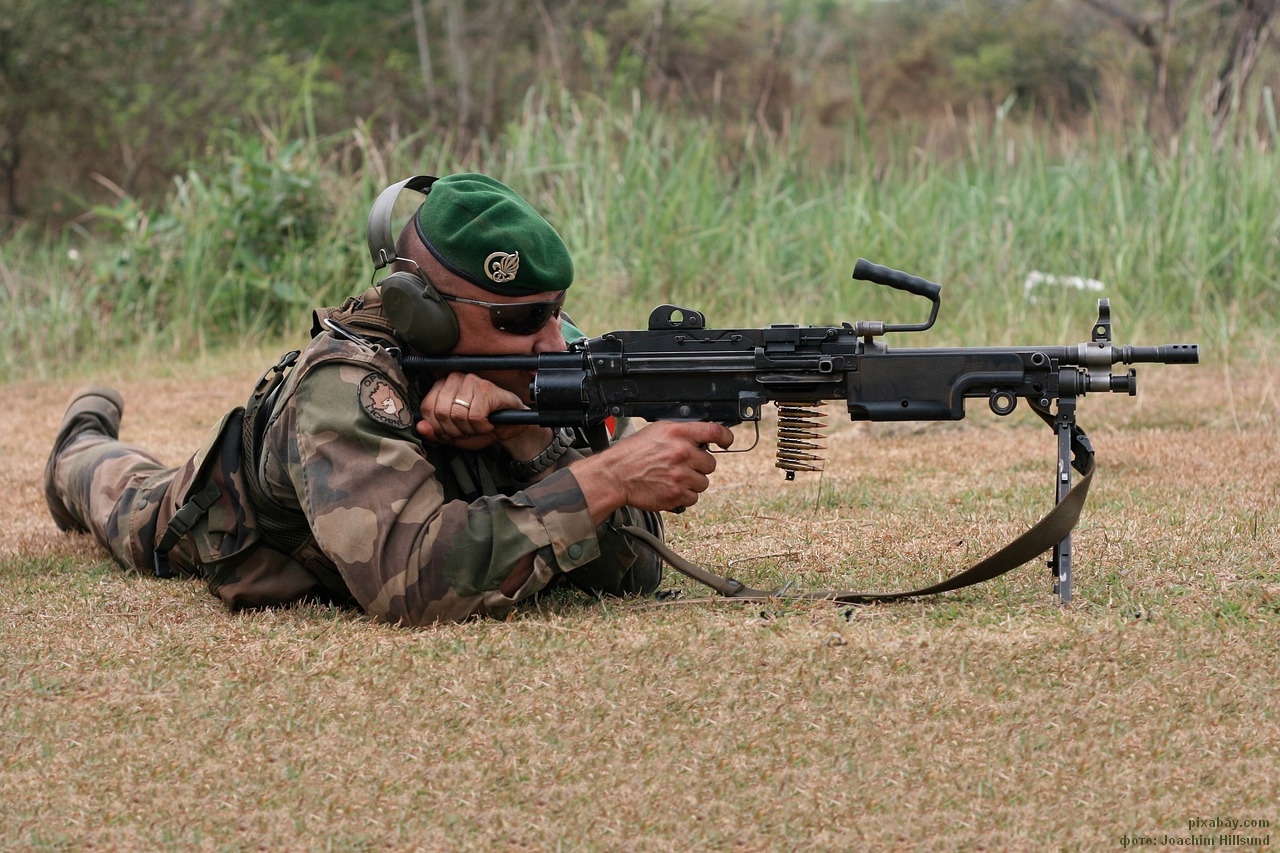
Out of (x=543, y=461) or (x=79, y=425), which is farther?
(x=79, y=425)

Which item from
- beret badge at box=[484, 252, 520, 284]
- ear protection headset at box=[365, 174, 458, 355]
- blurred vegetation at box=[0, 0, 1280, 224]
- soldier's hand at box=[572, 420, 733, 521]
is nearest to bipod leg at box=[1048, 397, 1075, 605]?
soldier's hand at box=[572, 420, 733, 521]

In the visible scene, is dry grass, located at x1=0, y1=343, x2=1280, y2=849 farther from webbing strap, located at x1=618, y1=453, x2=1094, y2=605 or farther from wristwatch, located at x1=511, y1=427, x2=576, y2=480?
wristwatch, located at x1=511, y1=427, x2=576, y2=480

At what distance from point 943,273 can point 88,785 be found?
694cm

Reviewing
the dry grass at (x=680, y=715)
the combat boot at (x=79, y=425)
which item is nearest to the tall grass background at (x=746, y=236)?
the combat boot at (x=79, y=425)

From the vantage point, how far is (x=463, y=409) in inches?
130

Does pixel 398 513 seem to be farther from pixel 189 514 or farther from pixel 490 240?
pixel 189 514

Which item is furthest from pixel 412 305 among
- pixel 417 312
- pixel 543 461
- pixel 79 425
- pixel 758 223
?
pixel 758 223

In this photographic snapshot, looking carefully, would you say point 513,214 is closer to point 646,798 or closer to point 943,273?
point 646,798

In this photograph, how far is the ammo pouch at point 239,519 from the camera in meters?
3.64

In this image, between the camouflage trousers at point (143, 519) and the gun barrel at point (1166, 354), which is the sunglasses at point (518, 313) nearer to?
the camouflage trousers at point (143, 519)

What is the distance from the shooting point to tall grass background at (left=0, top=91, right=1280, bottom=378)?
A: 830 cm

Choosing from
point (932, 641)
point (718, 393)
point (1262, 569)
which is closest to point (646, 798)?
point (932, 641)

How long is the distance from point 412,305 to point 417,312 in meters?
0.02

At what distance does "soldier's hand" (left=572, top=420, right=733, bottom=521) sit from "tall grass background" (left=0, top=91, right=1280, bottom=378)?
192 inches
